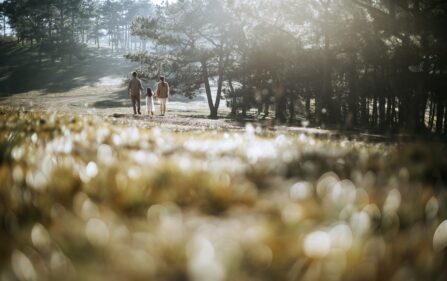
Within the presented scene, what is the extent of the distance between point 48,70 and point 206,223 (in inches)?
3874

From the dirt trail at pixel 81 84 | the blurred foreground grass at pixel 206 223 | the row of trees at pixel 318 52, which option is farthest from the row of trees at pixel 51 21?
the blurred foreground grass at pixel 206 223

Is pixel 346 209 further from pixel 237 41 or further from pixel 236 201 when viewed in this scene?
pixel 237 41

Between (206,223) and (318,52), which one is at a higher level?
(318,52)

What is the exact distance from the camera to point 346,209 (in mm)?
2371

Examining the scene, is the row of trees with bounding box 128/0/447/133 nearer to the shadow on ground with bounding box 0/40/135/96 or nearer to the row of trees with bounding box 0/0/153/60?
the shadow on ground with bounding box 0/40/135/96

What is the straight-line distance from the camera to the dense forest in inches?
953

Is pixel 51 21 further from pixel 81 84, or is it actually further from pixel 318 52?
pixel 318 52

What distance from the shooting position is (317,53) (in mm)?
35812

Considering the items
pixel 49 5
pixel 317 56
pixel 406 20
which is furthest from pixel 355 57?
pixel 49 5

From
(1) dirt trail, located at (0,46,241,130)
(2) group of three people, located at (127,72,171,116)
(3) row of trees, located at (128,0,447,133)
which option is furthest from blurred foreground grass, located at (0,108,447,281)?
(1) dirt trail, located at (0,46,241,130)

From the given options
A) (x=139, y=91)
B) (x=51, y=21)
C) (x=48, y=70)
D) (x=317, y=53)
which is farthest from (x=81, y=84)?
(x=139, y=91)

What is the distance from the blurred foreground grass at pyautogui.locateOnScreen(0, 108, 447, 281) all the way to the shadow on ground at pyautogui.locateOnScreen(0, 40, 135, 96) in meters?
77.9

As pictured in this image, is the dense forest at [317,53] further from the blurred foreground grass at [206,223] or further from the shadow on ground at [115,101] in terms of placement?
the blurred foreground grass at [206,223]

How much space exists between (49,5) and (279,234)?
106205mm
